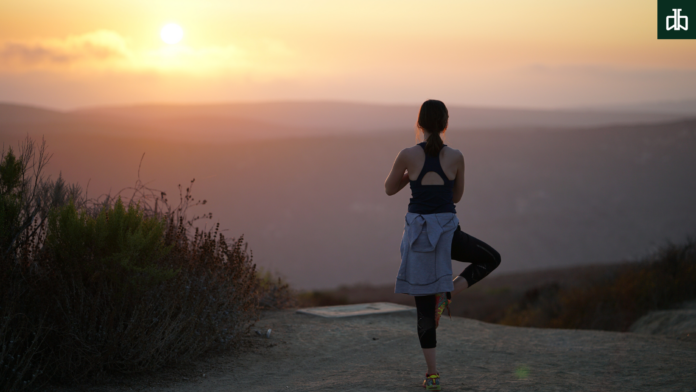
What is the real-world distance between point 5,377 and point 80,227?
1.21 meters

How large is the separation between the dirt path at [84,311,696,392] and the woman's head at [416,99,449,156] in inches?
70.9

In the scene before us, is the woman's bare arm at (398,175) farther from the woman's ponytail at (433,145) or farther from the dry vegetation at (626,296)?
the dry vegetation at (626,296)

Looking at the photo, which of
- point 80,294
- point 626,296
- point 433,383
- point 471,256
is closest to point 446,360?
point 433,383

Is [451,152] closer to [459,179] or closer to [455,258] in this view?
[459,179]

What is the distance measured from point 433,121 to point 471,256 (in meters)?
0.99

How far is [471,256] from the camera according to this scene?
165 inches

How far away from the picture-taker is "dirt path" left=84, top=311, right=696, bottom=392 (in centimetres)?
471

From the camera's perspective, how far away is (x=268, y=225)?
78.9 m

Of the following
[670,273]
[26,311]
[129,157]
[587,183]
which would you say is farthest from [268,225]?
[26,311]

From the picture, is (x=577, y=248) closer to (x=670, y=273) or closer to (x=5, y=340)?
(x=670, y=273)

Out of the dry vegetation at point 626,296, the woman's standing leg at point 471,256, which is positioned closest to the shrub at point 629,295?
the dry vegetation at point 626,296

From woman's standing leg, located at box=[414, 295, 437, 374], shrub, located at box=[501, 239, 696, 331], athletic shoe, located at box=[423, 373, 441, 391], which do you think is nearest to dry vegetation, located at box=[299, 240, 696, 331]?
shrub, located at box=[501, 239, 696, 331]

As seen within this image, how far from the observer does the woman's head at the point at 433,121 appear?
4.06 meters

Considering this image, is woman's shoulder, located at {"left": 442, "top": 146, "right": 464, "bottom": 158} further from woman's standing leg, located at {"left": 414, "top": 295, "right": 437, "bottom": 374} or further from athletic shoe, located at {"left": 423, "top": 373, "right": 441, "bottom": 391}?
athletic shoe, located at {"left": 423, "top": 373, "right": 441, "bottom": 391}
